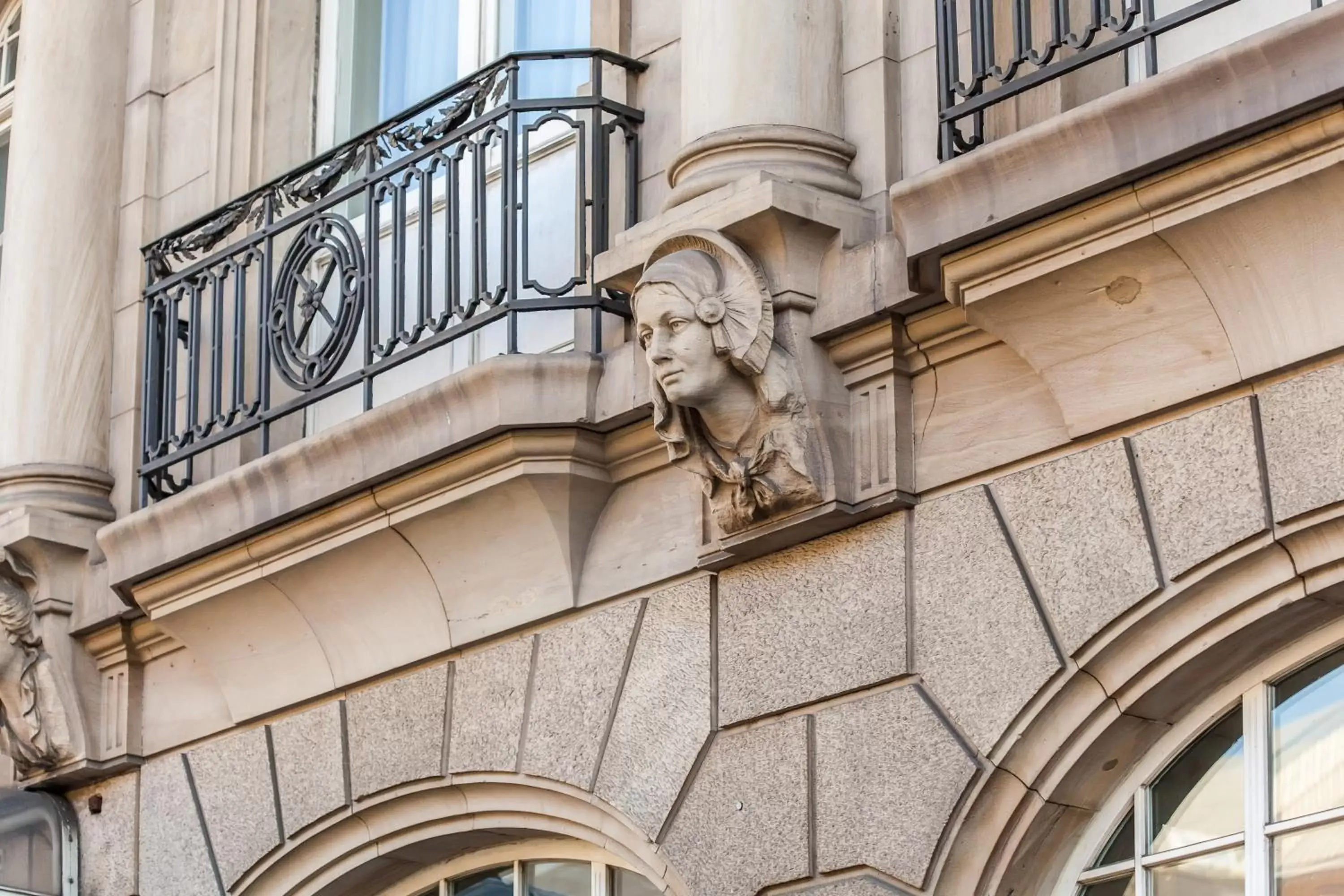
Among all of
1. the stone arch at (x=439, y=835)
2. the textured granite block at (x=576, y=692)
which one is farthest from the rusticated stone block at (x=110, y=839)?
the textured granite block at (x=576, y=692)

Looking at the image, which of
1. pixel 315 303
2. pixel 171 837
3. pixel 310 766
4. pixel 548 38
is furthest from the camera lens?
pixel 548 38

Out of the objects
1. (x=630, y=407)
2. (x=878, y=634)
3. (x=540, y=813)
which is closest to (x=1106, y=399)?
(x=878, y=634)

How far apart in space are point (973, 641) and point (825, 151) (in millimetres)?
1516

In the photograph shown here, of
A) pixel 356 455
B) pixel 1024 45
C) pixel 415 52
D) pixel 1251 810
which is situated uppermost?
pixel 415 52

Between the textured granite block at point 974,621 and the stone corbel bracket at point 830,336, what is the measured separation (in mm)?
187

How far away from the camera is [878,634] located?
762cm

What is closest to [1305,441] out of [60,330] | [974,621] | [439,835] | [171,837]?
[974,621]

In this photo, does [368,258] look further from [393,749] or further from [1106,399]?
[1106,399]

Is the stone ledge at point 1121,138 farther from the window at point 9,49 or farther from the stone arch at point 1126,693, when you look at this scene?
the window at point 9,49

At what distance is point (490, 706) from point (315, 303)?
1614 millimetres

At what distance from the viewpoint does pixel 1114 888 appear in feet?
23.9

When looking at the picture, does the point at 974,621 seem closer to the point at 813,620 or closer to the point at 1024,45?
the point at 813,620

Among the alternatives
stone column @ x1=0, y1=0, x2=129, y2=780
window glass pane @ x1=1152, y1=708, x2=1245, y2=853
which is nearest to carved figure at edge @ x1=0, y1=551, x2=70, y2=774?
stone column @ x1=0, y1=0, x2=129, y2=780

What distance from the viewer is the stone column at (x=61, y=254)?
1044 cm
